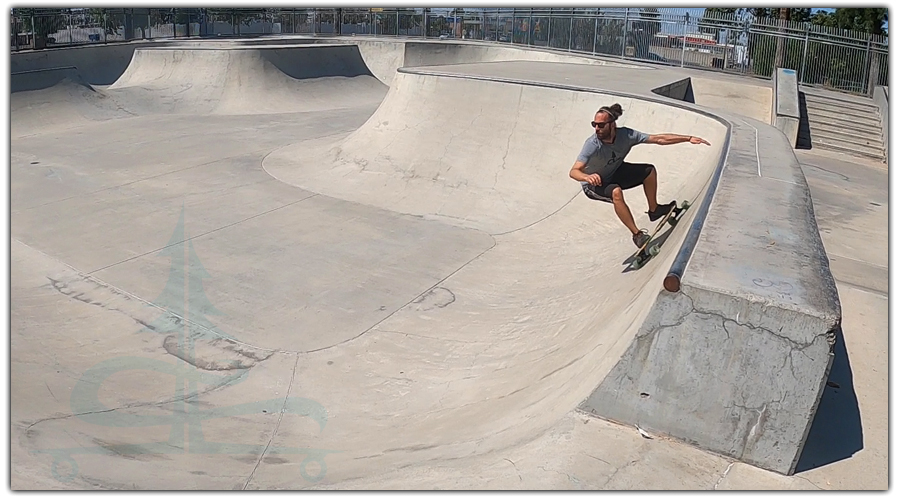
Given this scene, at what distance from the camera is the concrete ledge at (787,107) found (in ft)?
35.6

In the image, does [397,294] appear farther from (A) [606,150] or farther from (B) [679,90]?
(B) [679,90]

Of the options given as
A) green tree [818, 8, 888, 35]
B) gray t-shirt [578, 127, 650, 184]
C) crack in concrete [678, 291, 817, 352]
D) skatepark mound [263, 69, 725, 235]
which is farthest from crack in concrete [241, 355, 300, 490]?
green tree [818, 8, 888, 35]

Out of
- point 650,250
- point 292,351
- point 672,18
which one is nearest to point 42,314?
point 292,351

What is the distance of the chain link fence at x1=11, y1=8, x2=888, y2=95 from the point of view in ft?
55.7

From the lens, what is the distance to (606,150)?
19.3 feet

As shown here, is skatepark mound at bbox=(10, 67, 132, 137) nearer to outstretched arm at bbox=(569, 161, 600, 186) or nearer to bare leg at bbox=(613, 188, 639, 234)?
outstretched arm at bbox=(569, 161, 600, 186)

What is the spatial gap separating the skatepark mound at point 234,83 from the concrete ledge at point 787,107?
12.2m

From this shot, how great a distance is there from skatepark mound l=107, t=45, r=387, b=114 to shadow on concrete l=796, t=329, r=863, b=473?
18.1 m

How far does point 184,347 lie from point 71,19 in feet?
72.7

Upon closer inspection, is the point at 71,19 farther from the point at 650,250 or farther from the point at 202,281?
the point at 650,250

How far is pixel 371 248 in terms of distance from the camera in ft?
27.9

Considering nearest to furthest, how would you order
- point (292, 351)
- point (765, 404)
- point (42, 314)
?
point (765, 404)
point (292, 351)
point (42, 314)

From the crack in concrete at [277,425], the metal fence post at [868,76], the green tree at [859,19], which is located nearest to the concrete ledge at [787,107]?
the metal fence post at [868,76]

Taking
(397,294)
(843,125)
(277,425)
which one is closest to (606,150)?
(397,294)
